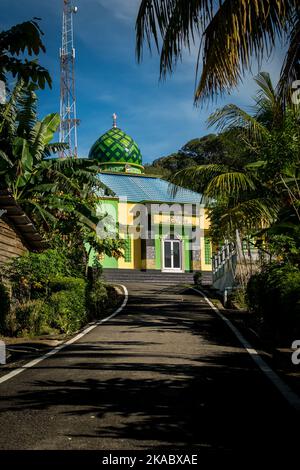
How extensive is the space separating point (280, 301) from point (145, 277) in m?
27.4

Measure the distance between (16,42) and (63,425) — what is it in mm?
3795

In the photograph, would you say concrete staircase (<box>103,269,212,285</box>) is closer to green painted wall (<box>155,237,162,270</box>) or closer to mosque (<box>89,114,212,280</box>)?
mosque (<box>89,114,212,280</box>)

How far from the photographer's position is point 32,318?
1461 cm

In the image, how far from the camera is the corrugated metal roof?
4275 cm

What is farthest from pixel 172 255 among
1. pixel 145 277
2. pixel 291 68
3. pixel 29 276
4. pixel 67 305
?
pixel 291 68

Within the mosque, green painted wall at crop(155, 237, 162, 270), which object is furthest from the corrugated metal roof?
green painted wall at crop(155, 237, 162, 270)

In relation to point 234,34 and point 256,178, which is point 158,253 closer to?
point 256,178

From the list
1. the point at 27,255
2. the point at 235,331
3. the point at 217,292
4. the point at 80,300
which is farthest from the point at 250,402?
the point at 217,292

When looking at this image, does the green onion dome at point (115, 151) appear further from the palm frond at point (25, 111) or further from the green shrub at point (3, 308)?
the green shrub at point (3, 308)

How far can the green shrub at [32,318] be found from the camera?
14.6m

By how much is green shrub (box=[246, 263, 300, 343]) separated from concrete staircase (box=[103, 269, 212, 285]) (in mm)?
22206

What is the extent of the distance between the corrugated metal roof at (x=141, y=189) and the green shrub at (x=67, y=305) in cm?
2523

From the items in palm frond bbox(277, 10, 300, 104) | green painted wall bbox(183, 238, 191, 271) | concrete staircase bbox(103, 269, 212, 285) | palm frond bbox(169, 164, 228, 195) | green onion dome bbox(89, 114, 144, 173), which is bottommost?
concrete staircase bbox(103, 269, 212, 285)
